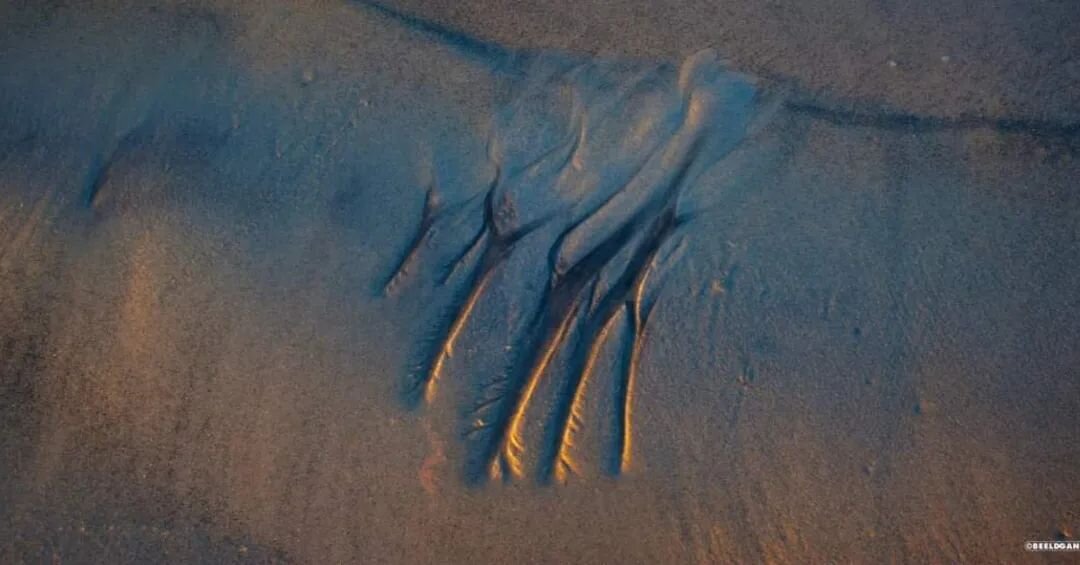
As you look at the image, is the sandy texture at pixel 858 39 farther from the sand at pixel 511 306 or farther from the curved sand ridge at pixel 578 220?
the curved sand ridge at pixel 578 220

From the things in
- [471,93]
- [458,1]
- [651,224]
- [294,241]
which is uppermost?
[458,1]

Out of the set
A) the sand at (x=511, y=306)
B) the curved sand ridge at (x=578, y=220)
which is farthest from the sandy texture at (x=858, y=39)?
the curved sand ridge at (x=578, y=220)

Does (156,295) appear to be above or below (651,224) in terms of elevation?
below

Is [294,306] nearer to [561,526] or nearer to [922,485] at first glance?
[561,526]

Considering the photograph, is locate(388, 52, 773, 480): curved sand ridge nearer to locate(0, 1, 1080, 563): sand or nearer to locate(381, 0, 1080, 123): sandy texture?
locate(0, 1, 1080, 563): sand

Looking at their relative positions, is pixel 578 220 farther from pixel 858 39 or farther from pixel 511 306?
pixel 858 39

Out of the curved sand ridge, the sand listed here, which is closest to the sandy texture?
the sand

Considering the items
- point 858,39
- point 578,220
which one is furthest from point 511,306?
point 858,39

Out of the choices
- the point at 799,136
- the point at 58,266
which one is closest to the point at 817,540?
the point at 799,136

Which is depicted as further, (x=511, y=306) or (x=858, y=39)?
(x=858, y=39)
